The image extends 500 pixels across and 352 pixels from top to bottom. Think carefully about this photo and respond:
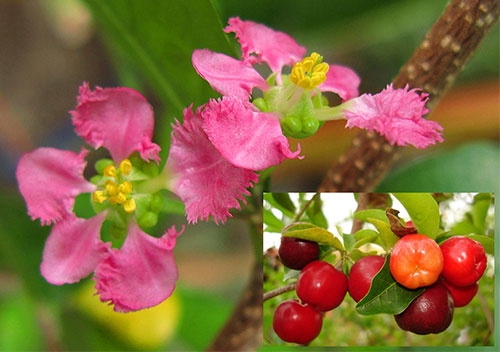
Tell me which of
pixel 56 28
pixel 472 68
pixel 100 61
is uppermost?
pixel 56 28

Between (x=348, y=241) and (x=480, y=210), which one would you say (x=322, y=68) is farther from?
(x=480, y=210)

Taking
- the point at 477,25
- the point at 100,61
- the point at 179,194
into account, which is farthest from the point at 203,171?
the point at 100,61

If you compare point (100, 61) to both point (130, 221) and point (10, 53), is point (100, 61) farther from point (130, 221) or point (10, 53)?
point (130, 221)

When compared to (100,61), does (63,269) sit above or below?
above

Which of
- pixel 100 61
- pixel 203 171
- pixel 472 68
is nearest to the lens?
pixel 203 171

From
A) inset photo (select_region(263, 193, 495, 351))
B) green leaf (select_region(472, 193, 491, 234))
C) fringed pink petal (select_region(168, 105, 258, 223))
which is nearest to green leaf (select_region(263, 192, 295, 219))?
inset photo (select_region(263, 193, 495, 351))
